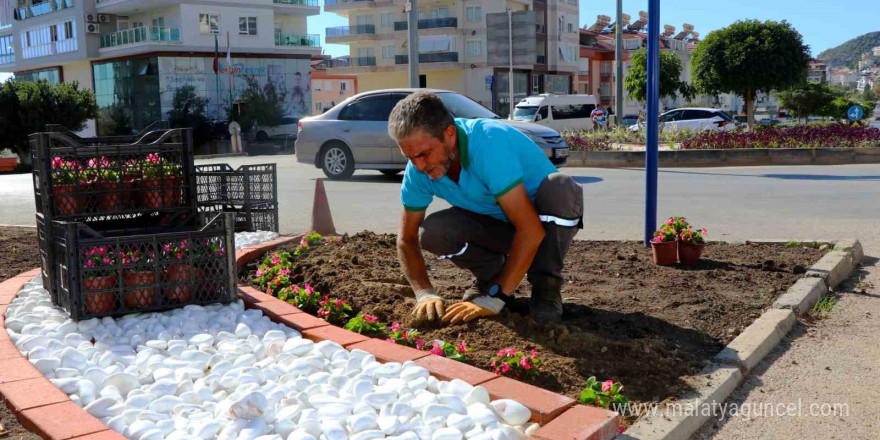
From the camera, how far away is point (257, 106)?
51.4m

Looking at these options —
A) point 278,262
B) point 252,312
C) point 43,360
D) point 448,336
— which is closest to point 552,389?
point 448,336

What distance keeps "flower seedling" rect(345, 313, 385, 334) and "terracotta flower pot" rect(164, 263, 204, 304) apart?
949mm

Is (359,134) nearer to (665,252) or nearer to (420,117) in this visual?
(665,252)

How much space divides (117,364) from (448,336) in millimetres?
1473

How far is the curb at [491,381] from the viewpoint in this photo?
8.81ft

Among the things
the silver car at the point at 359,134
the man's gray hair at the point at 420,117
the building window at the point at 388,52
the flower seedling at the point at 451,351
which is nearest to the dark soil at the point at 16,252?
the flower seedling at the point at 451,351

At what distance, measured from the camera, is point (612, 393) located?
2.99 metres

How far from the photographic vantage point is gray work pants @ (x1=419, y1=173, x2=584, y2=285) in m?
4.07

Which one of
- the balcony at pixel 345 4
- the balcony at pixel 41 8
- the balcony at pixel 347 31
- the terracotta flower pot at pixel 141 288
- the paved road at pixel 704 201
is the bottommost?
the paved road at pixel 704 201

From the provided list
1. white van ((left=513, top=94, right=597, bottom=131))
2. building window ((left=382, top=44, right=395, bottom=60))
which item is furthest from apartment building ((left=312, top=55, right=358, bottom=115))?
white van ((left=513, top=94, right=597, bottom=131))

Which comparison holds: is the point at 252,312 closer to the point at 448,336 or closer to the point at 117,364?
the point at 117,364

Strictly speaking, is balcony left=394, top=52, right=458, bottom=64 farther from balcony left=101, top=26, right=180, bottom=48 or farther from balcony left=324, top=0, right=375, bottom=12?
balcony left=101, top=26, right=180, bottom=48

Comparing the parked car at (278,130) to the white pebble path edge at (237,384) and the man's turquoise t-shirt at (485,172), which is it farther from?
the white pebble path edge at (237,384)

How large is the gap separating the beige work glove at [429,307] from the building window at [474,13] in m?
60.6
